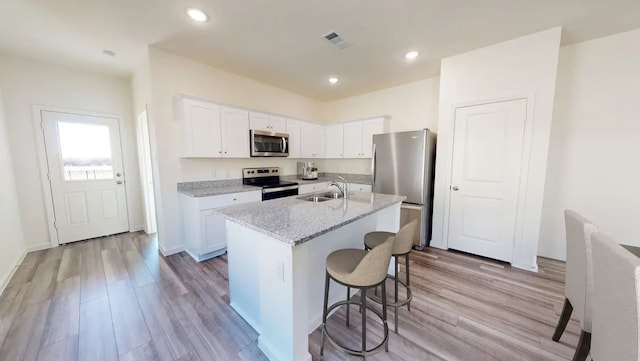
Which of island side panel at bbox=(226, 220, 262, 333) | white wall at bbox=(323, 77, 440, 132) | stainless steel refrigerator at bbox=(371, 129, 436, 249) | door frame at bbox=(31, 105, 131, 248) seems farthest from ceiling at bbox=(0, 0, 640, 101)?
island side panel at bbox=(226, 220, 262, 333)

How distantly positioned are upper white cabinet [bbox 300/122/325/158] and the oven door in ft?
3.04

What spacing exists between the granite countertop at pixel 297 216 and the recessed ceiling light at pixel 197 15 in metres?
1.90

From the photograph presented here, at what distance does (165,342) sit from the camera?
1.65m

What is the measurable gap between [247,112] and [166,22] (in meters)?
1.43

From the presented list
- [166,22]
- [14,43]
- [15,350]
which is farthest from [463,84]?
[14,43]

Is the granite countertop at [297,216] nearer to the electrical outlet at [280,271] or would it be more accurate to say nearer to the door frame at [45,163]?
the electrical outlet at [280,271]

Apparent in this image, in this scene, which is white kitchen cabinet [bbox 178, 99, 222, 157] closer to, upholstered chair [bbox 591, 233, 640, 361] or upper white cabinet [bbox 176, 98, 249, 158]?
upper white cabinet [bbox 176, 98, 249, 158]

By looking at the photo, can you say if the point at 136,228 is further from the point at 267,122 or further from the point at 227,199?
the point at 267,122

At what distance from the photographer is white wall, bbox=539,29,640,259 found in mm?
2486

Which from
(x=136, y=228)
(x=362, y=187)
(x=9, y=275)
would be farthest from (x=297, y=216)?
(x=136, y=228)

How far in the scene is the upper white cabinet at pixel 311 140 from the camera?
453cm

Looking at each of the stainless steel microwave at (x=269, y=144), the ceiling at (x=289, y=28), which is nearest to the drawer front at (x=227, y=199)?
the stainless steel microwave at (x=269, y=144)

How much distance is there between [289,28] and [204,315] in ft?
9.63

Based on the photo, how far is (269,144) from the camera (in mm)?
3830
